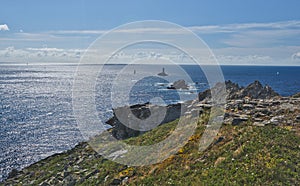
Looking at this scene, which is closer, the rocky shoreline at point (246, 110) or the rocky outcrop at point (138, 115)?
the rocky shoreline at point (246, 110)

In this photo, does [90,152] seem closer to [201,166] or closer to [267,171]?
[201,166]

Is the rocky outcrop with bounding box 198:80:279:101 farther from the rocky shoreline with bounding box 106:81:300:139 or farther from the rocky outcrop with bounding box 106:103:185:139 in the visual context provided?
the rocky outcrop with bounding box 106:103:185:139

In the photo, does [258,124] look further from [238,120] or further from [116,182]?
[116,182]

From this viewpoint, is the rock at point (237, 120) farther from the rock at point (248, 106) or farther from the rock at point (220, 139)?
the rock at point (248, 106)

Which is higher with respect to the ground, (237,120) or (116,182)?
(237,120)

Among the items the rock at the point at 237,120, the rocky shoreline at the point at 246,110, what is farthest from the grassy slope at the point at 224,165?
the rocky shoreline at the point at 246,110

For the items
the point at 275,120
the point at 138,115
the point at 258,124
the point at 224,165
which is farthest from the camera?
the point at 138,115

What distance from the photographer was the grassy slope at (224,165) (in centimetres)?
1739

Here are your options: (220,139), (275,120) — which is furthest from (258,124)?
(220,139)

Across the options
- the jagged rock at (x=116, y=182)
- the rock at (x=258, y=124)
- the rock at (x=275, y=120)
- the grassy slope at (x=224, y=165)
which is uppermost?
the rock at (x=275, y=120)

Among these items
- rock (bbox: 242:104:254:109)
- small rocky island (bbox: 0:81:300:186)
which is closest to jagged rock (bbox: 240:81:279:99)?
rock (bbox: 242:104:254:109)

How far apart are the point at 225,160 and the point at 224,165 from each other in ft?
1.66

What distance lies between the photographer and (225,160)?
19.3m

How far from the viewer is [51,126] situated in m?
79.0
